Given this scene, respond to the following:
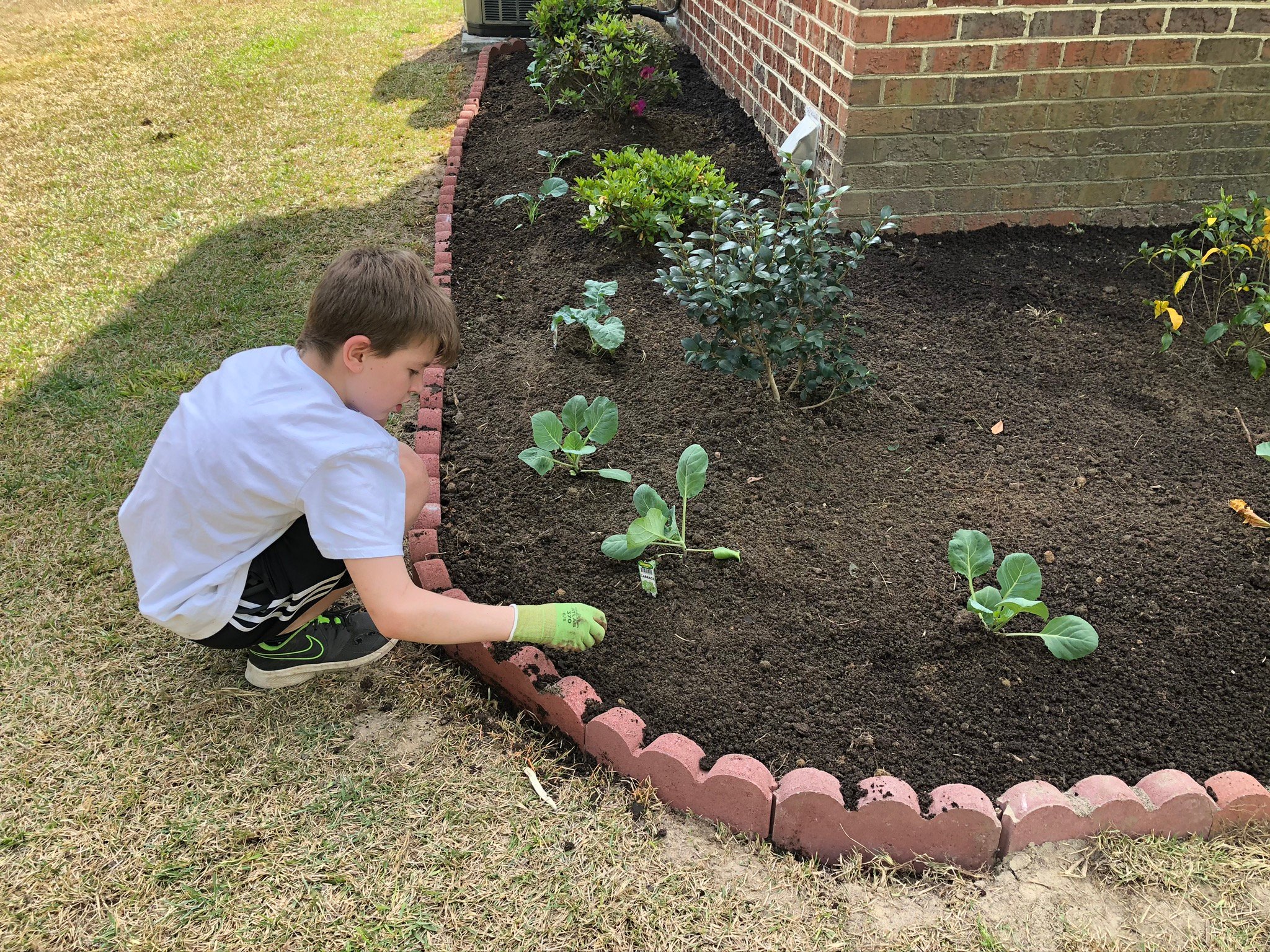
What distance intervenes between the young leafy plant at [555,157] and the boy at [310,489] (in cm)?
271

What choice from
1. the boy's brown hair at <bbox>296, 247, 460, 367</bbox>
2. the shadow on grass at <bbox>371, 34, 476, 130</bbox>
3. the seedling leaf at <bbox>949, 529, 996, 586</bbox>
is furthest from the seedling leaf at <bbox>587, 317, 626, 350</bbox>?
the shadow on grass at <bbox>371, 34, 476, 130</bbox>

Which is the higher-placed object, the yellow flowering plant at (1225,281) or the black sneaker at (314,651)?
the yellow flowering plant at (1225,281)

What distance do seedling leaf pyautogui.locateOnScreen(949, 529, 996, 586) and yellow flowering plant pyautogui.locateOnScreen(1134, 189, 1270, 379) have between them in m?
1.31

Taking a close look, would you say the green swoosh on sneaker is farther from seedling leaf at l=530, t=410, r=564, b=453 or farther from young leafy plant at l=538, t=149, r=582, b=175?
young leafy plant at l=538, t=149, r=582, b=175

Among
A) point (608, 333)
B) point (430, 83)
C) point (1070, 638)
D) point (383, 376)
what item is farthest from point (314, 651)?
point (430, 83)

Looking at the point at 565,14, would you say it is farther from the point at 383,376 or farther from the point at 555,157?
the point at 383,376

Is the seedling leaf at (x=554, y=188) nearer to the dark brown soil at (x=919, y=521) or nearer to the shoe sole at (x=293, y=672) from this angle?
the dark brown soil at (x=919, y=521)

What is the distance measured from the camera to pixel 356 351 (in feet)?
6.50

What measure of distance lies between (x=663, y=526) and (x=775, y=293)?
28.5 inches

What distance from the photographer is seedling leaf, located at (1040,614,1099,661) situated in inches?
82.5

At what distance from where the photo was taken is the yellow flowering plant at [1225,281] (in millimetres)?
2992

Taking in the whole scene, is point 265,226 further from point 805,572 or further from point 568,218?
point 805,572

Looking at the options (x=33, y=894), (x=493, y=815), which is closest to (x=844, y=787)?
(x=493, y=815)

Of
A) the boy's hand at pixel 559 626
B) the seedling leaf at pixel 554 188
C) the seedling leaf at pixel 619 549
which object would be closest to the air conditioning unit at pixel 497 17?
the seedling leaf at pixel 554 188
